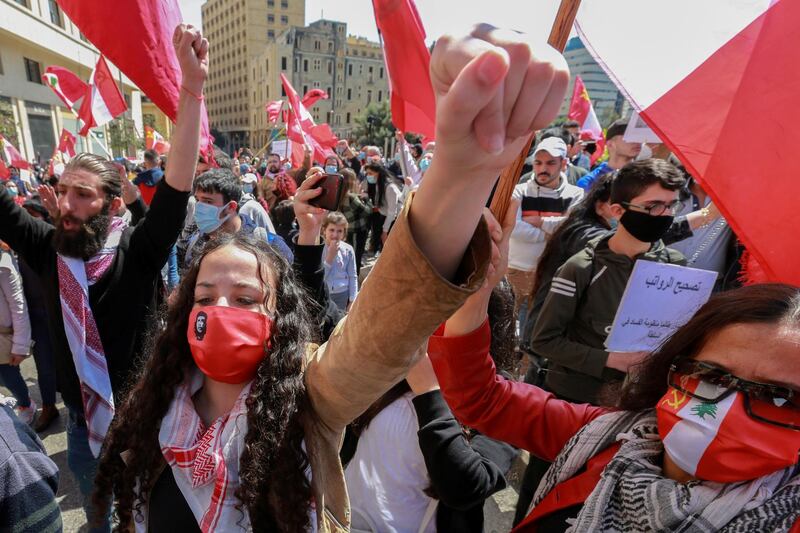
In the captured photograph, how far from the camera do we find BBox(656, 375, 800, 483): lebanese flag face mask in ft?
2.99

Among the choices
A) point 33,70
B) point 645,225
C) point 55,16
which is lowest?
point 645,225

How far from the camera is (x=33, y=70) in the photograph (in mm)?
23625

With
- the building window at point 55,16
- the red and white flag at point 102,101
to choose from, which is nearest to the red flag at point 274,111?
the red and white flag at point 102,101

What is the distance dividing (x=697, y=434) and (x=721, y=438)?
0.15 feet

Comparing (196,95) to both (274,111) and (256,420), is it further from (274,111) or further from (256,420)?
(274,111)

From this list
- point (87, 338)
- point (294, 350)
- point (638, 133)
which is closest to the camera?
point (294, 350)

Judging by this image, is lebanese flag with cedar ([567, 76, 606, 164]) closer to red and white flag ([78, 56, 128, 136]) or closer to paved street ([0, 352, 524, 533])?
paved street ([0, 352, 524, 533])

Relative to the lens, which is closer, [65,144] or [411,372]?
[411,372]

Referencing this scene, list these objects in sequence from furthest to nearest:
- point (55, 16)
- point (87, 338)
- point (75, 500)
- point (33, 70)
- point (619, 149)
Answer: point (55, 16)
point (33, 70)
point (619, 149)
point (75, 500)
point (87, 338)

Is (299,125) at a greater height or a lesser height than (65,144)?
greater

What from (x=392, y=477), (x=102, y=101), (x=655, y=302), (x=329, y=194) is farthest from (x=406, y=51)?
(x=102, y=101)

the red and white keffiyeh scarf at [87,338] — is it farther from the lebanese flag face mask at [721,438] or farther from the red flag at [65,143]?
the red flag at [65,143]

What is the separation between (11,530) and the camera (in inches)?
36.4

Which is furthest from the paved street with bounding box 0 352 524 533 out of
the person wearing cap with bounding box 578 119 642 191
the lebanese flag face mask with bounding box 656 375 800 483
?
the person wearing cap with bounding box 578 119 642 191
